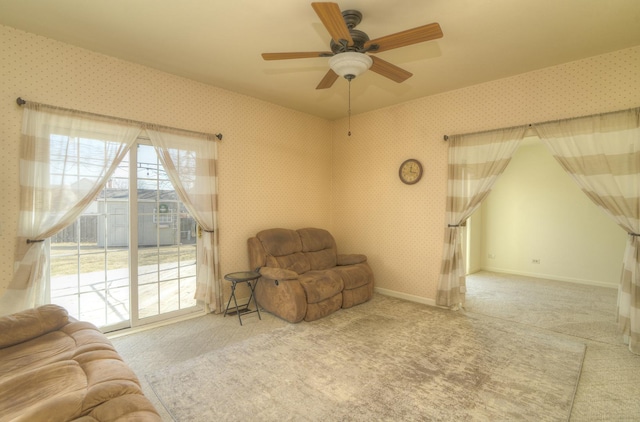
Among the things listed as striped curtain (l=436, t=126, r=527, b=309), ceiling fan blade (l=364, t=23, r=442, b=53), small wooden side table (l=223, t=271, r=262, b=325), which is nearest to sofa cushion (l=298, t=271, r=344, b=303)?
small wooden side table (l=223, t=271, r=262, b=325)

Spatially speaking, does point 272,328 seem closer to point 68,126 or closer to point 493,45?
point 68,126

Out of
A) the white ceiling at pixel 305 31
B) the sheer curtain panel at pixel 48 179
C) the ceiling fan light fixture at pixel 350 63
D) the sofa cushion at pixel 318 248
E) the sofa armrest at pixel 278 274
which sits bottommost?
the sofa armrest at pixel 278 274

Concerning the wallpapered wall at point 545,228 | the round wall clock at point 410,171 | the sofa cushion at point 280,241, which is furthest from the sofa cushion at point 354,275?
the wallpapered wall at point 545,228

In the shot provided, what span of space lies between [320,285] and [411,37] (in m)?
2.67

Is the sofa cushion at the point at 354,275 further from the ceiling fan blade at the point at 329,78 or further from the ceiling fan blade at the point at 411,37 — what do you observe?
the ceiling fan blade at the point at 411,37

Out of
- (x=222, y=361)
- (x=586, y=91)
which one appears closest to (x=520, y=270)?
(x=586, y=91)

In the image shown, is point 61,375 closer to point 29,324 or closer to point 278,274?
point 29,324

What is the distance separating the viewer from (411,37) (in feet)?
6.33

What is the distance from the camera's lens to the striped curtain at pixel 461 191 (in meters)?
3.62

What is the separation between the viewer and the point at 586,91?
A: 10.0ft

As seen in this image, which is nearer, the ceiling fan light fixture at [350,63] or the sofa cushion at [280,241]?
the ceiling fan light fixture at [350,63]

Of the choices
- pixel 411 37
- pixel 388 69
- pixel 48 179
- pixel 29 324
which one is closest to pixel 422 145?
pixel 388 69

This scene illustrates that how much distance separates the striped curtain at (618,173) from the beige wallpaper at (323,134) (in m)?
0.19

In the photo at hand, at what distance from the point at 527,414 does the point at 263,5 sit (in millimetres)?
3337
